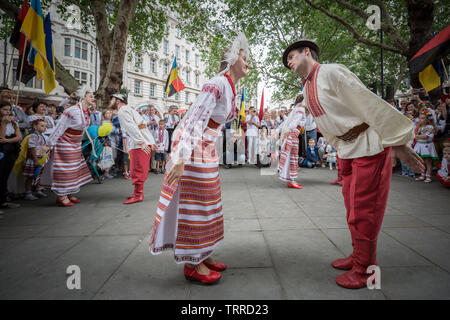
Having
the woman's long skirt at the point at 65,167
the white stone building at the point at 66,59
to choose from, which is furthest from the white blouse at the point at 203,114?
the white stone building at the point at 66,59

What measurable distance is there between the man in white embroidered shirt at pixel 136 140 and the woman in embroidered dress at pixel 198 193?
9.57 feet

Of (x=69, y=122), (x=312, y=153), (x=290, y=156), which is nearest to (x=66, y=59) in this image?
(x=69, y=122)

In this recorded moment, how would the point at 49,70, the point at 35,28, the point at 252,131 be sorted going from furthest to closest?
the point at 252,131
the point at 49,70
the point at 35,28

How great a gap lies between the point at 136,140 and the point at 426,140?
7770 millimetres

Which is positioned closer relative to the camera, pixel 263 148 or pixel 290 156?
pixel 290 156

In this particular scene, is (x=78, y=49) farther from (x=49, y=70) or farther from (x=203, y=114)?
(x=203, y=114)

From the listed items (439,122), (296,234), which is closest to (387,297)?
(296,234)

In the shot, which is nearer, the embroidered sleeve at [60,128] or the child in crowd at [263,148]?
the embroidered sleeve at [60,128]

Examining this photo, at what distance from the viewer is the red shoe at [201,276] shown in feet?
6.72

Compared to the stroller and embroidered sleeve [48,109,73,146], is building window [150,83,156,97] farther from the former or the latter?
embroidered sleeve [48,109,73,146]

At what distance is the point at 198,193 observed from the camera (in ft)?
6.77

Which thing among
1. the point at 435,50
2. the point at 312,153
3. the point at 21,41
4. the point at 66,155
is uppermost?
the point at 21,41

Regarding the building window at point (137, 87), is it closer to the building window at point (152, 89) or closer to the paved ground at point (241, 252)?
the building window at point (152, 89)
